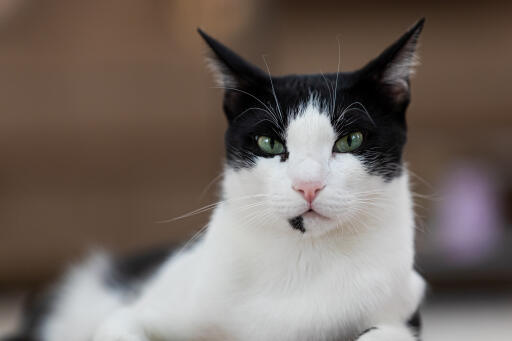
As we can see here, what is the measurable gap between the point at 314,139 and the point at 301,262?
0.23 m

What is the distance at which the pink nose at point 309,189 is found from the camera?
3.50ft

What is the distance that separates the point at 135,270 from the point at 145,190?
1563 millimetres

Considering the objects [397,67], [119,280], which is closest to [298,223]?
[397,67]

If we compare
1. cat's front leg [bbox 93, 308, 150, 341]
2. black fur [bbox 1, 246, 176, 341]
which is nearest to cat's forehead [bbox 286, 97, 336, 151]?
cat's front leg [bbox 93, 308, 150, 341]

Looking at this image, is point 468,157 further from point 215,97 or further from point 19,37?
point 19,37

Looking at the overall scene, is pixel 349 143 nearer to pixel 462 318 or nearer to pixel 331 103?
pixel 331 103

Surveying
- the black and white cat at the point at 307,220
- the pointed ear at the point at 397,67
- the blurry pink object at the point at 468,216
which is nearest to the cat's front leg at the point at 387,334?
the black and white cat at the point at 307,220

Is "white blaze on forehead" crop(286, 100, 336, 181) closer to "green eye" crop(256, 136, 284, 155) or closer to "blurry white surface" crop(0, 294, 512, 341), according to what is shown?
"green eye" crop(256, 136, 284, 155)

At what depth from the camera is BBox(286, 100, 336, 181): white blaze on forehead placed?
1095 millimetres

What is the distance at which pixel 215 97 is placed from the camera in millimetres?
3361

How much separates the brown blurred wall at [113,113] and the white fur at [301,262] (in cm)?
201

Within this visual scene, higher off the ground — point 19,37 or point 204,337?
point 19,37

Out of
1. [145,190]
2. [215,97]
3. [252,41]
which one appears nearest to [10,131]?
[145,190]

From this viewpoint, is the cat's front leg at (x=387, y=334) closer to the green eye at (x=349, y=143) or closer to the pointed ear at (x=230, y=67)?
the green eye at (x=349, y=143)
